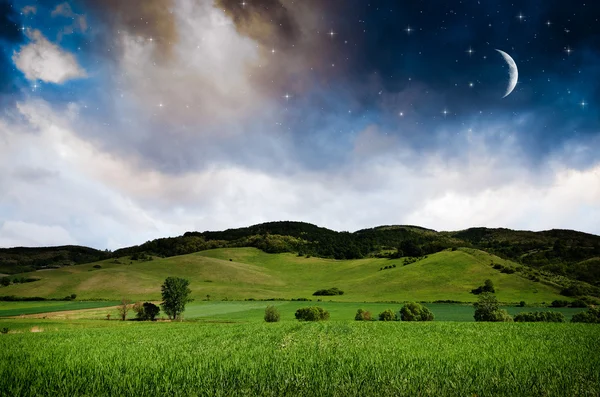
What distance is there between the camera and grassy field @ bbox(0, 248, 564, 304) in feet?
390

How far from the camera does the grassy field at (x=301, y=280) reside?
119000 millimetres

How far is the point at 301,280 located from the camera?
171 meters

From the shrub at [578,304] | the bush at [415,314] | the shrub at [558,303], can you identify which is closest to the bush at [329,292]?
the shrub at [558,303]

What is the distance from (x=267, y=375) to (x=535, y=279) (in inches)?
5461

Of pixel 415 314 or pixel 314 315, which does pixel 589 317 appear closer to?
pixel 415 314

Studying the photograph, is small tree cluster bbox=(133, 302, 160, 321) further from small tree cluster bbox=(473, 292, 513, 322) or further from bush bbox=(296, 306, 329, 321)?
small tree cluster bbox=(473, 292, 513, 322)

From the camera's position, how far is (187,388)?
11.6m

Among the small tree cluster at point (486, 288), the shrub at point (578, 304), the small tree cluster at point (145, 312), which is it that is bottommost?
the shrub at point (578, 304)

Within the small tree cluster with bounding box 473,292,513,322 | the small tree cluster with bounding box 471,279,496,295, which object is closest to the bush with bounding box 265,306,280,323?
the small tree cluster with bounding box 473,292,513,322

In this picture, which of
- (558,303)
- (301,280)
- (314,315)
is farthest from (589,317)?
(301,280)

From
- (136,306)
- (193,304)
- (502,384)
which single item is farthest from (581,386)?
(193,304)

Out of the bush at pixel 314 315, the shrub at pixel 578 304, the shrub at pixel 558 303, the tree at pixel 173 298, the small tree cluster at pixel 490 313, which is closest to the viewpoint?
the small tree cluster at pixel 490 313

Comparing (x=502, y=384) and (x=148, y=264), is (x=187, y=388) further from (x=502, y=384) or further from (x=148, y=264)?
(x=148, y=264)

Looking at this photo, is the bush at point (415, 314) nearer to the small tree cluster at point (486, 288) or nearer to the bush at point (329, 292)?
the small tree cluster at point (486, 288)
